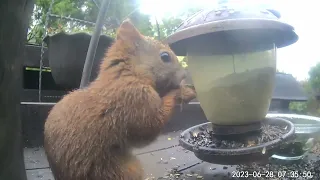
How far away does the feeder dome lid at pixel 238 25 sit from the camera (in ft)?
2.27

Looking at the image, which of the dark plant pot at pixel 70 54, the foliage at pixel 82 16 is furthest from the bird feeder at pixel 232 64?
the dark plant pot at pixel 70 54

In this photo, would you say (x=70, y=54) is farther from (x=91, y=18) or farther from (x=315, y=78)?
(x=315, y=78)

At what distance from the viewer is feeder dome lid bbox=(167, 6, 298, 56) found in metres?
0.69

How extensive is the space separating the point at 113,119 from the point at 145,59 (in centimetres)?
19

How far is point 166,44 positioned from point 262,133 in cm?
33

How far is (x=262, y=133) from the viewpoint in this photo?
2.85ft

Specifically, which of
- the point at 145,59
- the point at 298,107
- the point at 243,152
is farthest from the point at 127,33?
the point at 298,107

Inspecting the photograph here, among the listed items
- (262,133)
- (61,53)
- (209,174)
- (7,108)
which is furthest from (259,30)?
(61,53)

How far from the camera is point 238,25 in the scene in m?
0.69

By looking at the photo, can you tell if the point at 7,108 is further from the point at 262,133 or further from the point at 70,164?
the point at 262,133

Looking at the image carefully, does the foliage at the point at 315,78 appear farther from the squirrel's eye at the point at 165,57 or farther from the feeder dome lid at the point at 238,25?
the squirrel's eye at the point at 165,57

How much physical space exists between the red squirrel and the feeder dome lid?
0.12 meters

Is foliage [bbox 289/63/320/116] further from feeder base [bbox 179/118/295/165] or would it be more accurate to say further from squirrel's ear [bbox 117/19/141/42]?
squirrel's ear [bbox 117/19/141/42]

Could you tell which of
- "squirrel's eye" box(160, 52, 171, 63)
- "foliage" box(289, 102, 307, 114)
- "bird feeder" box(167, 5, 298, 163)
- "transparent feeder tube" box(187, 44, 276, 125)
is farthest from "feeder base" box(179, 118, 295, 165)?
"foliage" box(289, 102, 307, 114)
